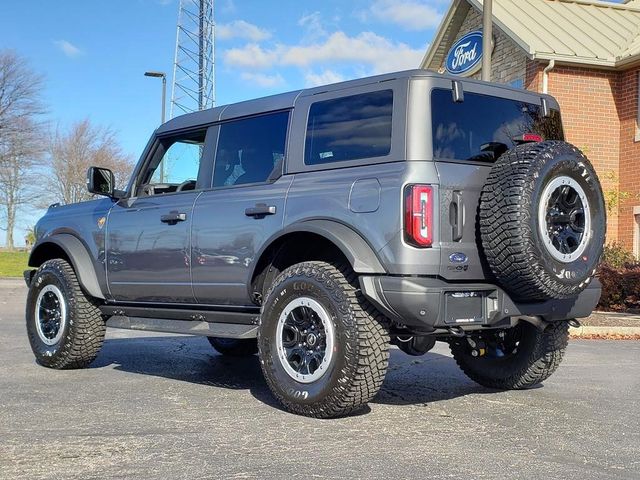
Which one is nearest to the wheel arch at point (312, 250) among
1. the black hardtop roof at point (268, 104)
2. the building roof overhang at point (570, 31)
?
the black hardtop roof at point (268, 104)

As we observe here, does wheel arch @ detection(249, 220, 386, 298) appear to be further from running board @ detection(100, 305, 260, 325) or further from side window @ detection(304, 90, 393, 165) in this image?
side window @ detection(304, 90, 393, 165)

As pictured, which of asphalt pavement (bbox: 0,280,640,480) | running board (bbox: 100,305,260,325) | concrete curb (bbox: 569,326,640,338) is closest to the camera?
asphalt pavement (bbox: 0,280,640,480)

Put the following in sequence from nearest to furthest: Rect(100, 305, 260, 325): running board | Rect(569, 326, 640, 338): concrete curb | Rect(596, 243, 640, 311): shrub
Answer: Rect(100, 305, 260, 325): running board
Rect(569, 326, 640, 338): concrete curb
Rect(596, 243, 640, 311): shrub

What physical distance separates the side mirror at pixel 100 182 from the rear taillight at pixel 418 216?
3244mm

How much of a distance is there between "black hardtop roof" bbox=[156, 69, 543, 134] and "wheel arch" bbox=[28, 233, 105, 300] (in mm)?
1321

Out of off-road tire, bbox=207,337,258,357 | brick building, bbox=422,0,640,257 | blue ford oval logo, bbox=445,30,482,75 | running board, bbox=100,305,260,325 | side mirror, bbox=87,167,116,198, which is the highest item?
blue ford oval logo, bbox=445,30,482,75

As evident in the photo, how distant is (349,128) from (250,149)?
1.05m

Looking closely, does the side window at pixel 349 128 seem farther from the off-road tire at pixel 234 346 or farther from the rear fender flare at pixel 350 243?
the off-road tire at pixel 234 346

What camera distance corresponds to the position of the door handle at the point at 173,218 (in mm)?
6020

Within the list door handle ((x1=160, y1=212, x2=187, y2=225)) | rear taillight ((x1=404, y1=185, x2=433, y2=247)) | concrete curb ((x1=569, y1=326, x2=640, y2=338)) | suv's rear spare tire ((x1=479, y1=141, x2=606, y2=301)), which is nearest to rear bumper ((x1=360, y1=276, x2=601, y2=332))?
suv's rear spare tire ((x1=479, y1=141, x2=606, y2=301))

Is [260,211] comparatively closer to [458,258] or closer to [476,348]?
[458,258]

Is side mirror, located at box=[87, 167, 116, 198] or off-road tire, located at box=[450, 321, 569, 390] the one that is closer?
off-road tire, located at box=[450, 321, 569, 390]

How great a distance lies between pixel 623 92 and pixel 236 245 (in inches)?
531

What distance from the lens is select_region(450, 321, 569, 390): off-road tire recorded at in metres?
5.82
